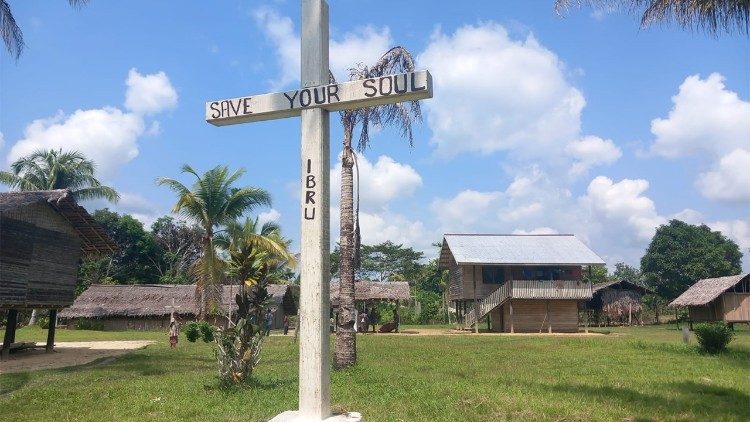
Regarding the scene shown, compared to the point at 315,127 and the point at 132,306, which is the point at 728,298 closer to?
the point at 132,306

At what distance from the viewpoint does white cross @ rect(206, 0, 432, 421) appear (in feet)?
18.6

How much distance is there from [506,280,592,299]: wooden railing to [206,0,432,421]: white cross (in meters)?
28.7

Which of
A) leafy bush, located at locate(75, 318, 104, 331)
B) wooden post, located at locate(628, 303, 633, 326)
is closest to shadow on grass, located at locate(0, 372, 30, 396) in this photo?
leafy bush, located at locate(75, 318, 104, 331)

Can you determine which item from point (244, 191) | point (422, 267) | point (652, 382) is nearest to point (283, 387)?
point (652, 382)

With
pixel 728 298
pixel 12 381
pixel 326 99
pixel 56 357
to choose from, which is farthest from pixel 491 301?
pixel 326 99

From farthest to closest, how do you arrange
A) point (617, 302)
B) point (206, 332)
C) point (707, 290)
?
point (617, 302) < point (707, 290) < point (206, 332)

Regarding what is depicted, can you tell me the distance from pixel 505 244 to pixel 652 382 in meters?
26.5

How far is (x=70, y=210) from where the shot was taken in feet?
69.6

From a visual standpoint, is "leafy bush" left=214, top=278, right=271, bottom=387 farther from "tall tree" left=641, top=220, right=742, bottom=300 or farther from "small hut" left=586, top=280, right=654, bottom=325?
"tall tree" left=641, top=220, right=742, bottom=300

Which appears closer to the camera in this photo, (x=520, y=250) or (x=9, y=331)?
(x=9, y=331)

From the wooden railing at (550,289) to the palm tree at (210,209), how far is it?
15.6 m

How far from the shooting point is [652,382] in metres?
10.7

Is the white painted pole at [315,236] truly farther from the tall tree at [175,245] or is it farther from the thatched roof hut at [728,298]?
the tall tree at [175,245]

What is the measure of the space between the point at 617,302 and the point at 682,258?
14.2 meters
